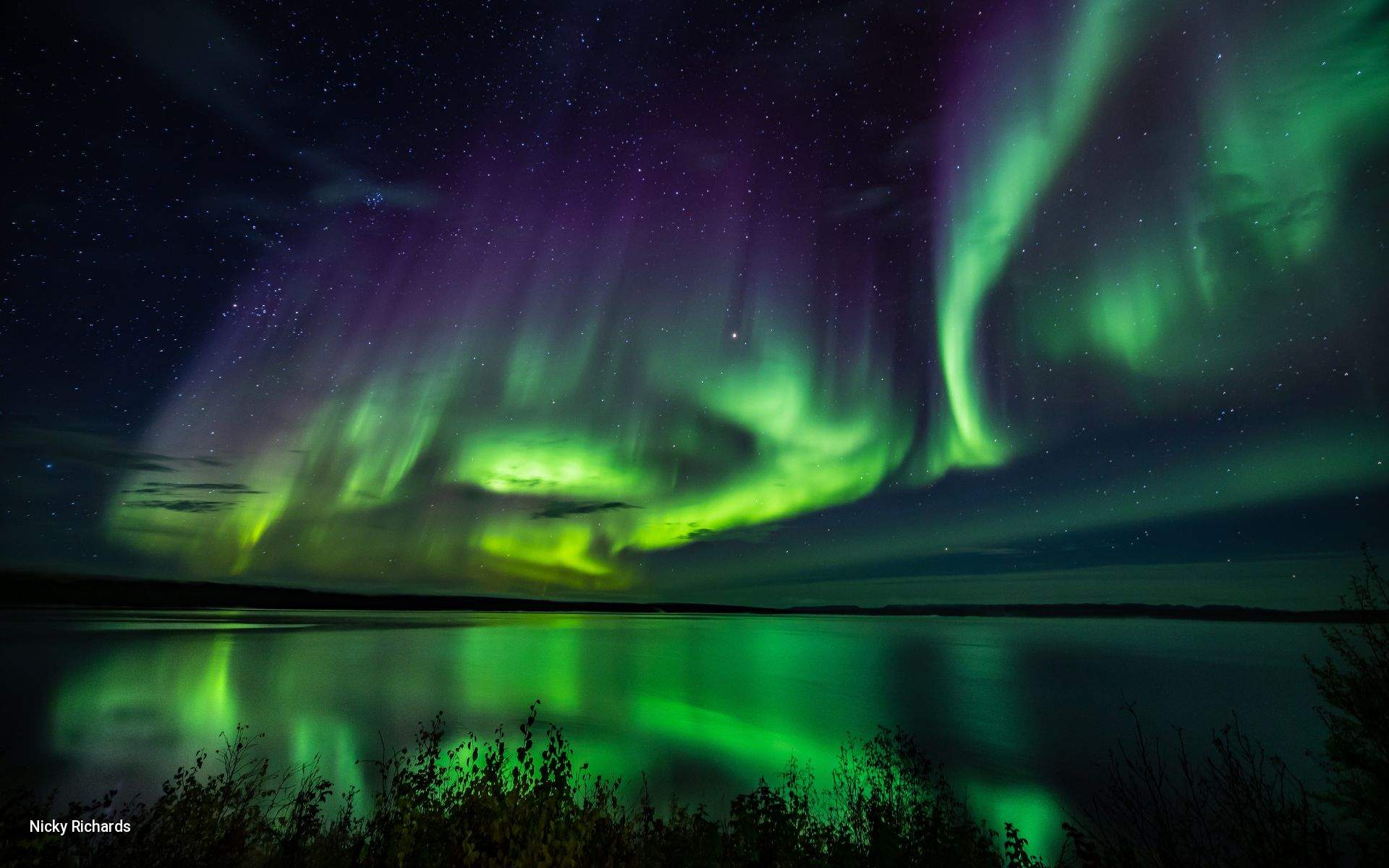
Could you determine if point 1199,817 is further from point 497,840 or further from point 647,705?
point 647,705

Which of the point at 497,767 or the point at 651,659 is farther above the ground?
the point at 497,767

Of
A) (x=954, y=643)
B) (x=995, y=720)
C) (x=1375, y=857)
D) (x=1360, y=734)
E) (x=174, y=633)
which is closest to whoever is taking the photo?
(x=1375, y=857)

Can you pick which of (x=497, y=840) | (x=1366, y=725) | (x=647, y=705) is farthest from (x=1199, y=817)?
(x=647, y=705)

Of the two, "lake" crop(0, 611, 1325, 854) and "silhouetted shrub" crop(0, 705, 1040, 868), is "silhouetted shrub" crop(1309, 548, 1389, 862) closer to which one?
"silhouetted shrub" crop(0, 705, 1040, 868)

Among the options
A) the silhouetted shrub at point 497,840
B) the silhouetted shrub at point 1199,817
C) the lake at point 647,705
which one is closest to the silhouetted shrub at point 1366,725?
the silhouetted shrub at point 1199,817

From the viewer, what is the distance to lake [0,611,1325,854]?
21172mm

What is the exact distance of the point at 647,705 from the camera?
118ft

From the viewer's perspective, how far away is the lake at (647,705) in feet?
69.5

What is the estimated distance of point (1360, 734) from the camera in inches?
338

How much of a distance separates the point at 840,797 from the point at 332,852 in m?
12.6

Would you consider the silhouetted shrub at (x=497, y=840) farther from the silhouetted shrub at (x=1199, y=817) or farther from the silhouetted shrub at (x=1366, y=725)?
the silhouetted shrub at (x=1366, y=725)

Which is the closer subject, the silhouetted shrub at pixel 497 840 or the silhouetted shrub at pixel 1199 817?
the silhouetted shrub at pixel 1199 817

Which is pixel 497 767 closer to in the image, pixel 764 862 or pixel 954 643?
pixel 764 862

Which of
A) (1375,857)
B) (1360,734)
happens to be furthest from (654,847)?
(1360,734)
